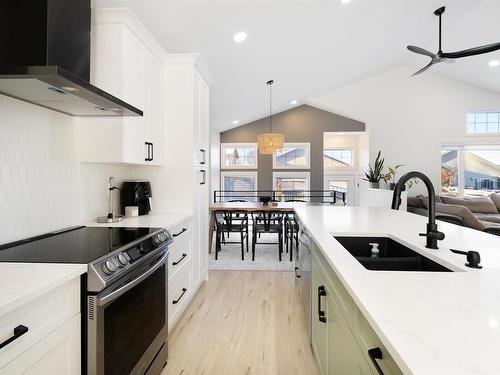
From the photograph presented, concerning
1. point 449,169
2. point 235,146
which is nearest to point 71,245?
point 235,146

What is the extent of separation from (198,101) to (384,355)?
2791 millimetres

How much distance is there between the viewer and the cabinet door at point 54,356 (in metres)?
0.88

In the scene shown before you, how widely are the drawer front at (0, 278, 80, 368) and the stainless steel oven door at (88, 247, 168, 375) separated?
80 millimetres

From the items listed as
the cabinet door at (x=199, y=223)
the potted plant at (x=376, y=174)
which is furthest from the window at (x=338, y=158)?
the cabinet door at (x=199, y=223)

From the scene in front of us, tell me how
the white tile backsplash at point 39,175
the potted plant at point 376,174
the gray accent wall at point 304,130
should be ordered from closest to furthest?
the white tile backsplash at point 39,175, the potted plant at point 376,174, the gray accent wall at point 304,130

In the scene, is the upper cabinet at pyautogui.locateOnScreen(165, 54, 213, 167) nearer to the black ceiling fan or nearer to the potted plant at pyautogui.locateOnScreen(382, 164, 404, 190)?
the black ceiling fan

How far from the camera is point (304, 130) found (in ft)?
25.3

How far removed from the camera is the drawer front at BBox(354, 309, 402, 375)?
665mm

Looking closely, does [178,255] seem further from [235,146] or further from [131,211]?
[235,146]

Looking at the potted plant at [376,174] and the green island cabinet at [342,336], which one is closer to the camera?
the green island cabinet at [342,336]

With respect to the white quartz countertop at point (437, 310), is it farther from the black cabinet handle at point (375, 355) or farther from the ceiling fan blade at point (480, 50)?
the ceiling fan blade at point (480, 50)

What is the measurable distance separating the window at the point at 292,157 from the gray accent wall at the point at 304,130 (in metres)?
0.13

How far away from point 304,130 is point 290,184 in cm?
148

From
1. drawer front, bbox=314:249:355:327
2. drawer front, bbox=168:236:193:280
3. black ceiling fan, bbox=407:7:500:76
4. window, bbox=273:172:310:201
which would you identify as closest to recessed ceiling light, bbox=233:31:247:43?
black ceiling fan, bbox=407:7:500:76
